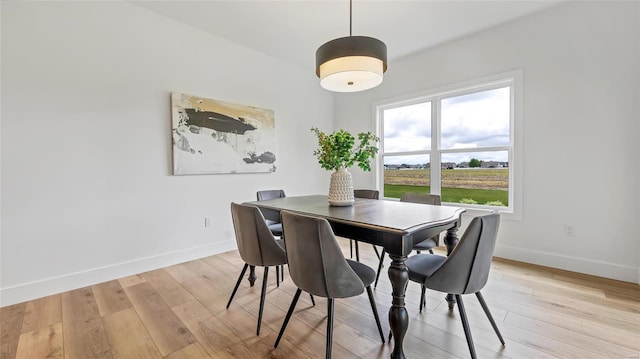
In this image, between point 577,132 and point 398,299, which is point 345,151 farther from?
point 577,132

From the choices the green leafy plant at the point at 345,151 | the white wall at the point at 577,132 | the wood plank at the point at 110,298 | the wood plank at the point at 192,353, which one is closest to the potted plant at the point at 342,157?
the green leafy plant at the point at 345,151

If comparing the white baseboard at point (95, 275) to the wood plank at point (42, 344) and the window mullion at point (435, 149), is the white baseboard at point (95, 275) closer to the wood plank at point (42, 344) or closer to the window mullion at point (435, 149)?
the wood plank at point (42, 344)

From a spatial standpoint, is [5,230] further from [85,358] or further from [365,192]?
[365,192]

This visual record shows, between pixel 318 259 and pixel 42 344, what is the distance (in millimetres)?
1811

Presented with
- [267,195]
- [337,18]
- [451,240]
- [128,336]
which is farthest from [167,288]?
[337,18]

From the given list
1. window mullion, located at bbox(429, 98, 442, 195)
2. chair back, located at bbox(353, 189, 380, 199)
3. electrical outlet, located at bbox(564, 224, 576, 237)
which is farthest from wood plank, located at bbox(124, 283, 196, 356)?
electrical outlet, located at bbox(564, 224, 576, 237)

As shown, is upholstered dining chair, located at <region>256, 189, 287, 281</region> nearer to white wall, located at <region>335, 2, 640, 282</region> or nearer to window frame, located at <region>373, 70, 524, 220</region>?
window frame, located at <region>373, 70, 524, 220</region>

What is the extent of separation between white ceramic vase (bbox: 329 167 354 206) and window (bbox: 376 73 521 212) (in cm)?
209

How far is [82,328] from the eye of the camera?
185cm

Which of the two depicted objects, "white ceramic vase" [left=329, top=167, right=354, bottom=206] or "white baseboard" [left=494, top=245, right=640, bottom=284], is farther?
"white baseboard" [left=494, top=245, right=640, bottom=284]

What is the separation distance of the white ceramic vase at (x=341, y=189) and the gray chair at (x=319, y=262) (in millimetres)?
734

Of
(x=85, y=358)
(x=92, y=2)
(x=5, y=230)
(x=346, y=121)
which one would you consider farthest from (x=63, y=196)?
(x=346, y=121)

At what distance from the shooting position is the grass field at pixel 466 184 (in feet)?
10.8

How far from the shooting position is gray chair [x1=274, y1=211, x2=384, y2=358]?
1353 mm
